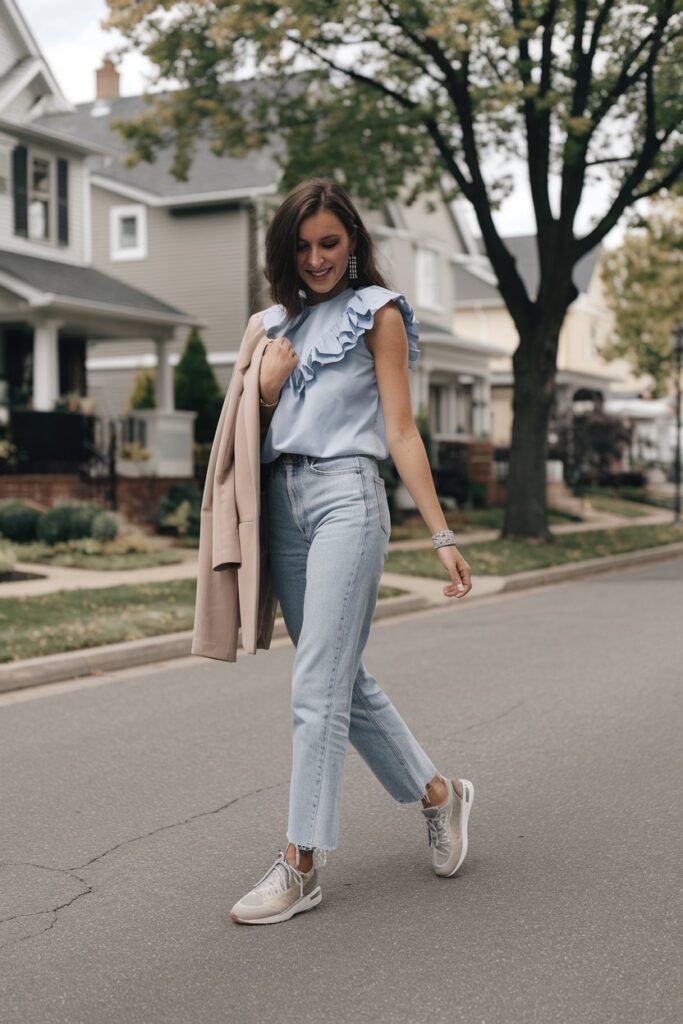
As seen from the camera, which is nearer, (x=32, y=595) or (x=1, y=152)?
(x=32, y=595)

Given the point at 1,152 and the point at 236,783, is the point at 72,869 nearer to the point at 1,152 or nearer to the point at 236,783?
the point at 236,783

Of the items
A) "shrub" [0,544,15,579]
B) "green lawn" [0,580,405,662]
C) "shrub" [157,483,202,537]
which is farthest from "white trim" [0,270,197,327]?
"green lawn" [0,580,405,662]

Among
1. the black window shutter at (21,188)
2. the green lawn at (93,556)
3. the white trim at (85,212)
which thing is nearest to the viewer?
the green lawn at (93,556)

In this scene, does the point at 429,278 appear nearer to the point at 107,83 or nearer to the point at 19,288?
the point at 107,83

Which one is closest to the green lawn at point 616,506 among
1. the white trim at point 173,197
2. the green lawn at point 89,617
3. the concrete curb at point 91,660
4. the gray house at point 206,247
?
the gray house at point 206,247

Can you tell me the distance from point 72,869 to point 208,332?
81.6 ft

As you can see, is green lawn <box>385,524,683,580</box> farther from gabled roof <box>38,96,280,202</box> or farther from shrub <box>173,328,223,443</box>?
gabled roof <box>38,96,280,202</box>

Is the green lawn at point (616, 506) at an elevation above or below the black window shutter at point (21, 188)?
below

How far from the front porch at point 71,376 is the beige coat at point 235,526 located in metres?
15.3

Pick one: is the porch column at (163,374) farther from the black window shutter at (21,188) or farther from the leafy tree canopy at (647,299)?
the leafy tree canopy at (647,299)

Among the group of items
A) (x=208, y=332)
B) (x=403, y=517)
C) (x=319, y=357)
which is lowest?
(x=403, y=517)

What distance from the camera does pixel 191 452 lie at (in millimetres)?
22078

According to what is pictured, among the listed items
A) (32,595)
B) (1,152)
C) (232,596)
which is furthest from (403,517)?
(232,596)

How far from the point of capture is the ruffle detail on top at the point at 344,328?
3848 mm
